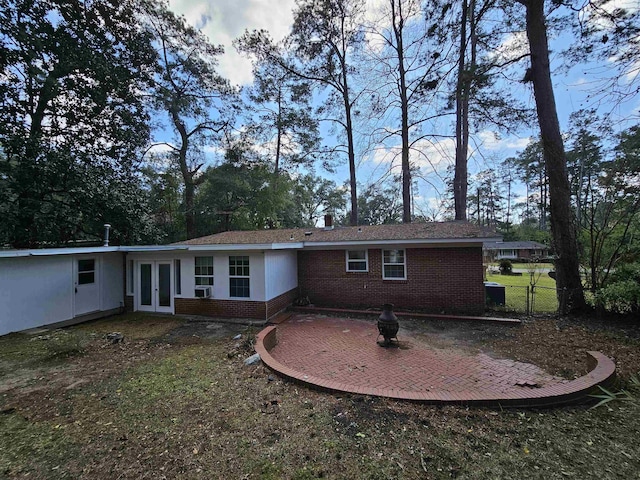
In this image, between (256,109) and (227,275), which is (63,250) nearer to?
(227,275)

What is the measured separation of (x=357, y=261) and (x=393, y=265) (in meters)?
1.32

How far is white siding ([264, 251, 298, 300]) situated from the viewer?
831 centimetres

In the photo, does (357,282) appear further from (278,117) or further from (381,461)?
(278,117)

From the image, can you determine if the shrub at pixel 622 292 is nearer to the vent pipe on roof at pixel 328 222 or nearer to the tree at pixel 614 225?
the tree at pixel 614 225

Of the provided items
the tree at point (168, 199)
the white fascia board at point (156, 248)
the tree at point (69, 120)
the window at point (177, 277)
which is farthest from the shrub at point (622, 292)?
the tree at point (168, 199)

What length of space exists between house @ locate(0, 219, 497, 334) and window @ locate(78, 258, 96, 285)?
33 mm

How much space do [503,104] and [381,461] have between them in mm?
13007

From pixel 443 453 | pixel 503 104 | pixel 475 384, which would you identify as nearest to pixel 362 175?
pixel 503 104

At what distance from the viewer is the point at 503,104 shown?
35.1ft

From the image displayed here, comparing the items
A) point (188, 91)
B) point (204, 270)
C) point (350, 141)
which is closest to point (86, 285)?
point (204, 270)

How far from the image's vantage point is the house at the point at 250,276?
7.75 meters

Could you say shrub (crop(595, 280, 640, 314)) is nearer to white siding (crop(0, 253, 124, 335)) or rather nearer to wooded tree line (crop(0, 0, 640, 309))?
wooded tree line (crop(0, 0, 640, 309))

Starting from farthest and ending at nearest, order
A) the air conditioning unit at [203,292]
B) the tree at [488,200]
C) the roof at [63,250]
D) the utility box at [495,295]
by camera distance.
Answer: the tree at [488,200]
the utility box at [495,295]
the air conditioning unit at [203,292]
the roof at [63,250]

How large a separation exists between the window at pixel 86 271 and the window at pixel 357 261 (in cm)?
883
